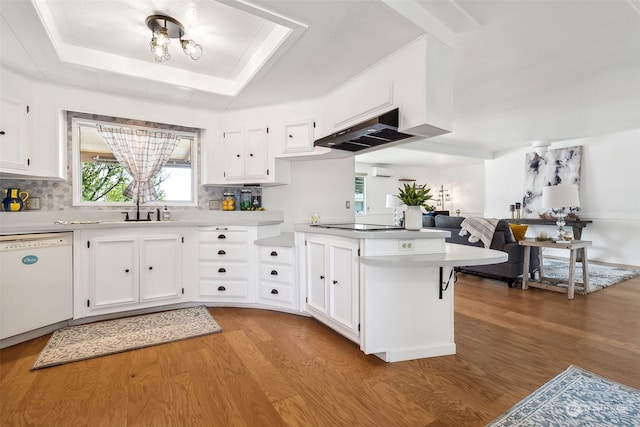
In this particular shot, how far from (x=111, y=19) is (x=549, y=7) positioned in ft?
10.1

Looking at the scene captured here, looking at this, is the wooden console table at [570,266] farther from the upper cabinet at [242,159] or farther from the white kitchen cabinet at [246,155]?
the white kitchen cabinet at [246,155]

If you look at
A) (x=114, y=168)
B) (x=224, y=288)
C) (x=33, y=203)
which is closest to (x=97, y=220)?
(x=33, y=203)

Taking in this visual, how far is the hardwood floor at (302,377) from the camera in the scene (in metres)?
1.62

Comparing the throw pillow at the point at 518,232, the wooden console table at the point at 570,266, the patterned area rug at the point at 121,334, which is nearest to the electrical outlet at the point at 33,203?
the patterned area rug at the point at 121,334

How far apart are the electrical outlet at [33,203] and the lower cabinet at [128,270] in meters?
0.75

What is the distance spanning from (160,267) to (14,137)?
1665mm

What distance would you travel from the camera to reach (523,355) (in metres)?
2.26

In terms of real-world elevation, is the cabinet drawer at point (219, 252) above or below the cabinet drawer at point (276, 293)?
above

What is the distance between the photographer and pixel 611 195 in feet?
19.0

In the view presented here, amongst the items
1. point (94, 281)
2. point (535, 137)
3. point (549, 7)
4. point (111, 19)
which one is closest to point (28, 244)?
point (94, 281)

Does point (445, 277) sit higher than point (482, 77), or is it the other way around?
point (482, 77)

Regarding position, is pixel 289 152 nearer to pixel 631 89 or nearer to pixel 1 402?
pixel 1 402

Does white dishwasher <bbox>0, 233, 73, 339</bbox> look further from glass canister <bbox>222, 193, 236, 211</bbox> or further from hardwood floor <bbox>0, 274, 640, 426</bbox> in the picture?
glass canister <bbox>222, 193, 236, 211</bbox>

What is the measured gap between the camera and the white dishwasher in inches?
91.4
